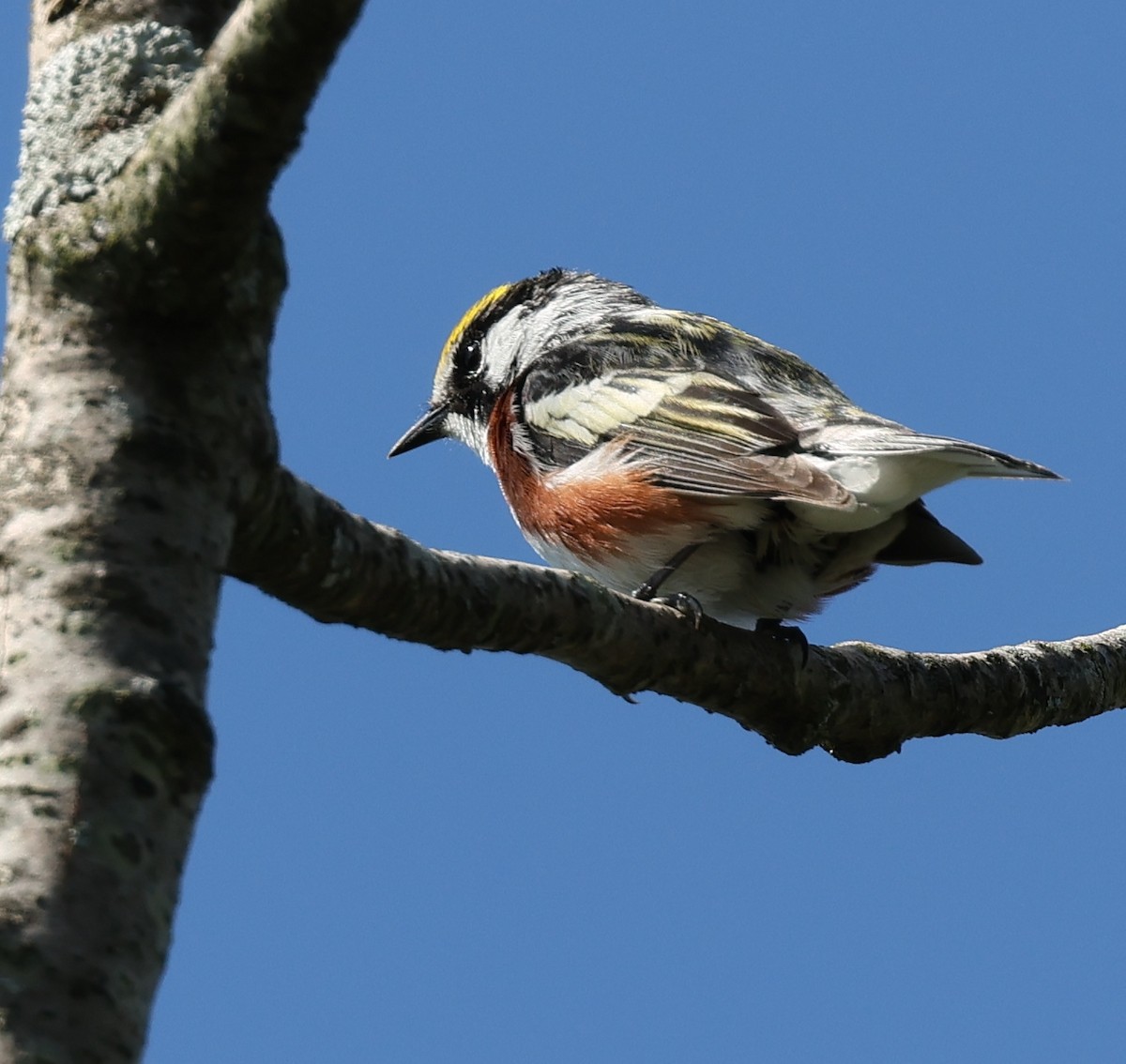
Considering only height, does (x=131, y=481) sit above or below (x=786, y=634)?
below

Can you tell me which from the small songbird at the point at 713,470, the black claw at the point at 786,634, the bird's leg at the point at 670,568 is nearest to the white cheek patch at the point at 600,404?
the small songbird at the point at 713,470

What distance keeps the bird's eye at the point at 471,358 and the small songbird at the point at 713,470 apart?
2.65 feet

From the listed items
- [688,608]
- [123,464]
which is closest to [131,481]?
[123,464]

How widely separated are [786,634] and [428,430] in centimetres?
330

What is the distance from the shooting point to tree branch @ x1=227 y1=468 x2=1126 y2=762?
308 centimetres

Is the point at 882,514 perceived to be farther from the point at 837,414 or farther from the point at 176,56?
the point at 176,56

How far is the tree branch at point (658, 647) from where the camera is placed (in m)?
3.08

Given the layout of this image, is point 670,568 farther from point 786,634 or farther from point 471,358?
point 471,358

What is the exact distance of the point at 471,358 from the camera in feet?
26.5

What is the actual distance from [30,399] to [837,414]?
4.29 meters

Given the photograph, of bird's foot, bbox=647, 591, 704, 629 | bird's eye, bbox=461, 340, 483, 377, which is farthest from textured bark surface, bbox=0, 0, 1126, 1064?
bird's eye, bbox=461, 340, 483, 377

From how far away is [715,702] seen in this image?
4.87 meters

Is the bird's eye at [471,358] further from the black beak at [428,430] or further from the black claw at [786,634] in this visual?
the black claw at [786,634]

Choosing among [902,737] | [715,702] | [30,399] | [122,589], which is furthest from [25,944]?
[902,737]
